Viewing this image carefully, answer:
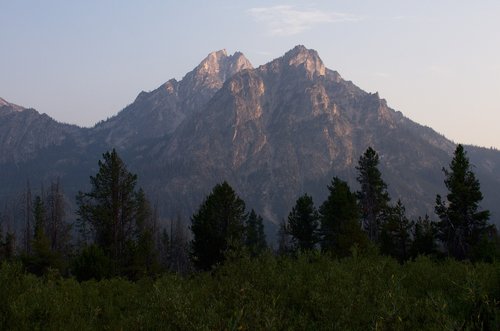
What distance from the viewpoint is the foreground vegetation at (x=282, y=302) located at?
25.5 ft

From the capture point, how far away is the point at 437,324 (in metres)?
7.09

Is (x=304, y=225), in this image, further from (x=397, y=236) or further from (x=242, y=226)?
(x=397, y=236)

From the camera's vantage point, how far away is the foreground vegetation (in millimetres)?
7766

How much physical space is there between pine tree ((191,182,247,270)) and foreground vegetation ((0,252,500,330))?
90.7ft

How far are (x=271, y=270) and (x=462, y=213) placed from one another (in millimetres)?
35063

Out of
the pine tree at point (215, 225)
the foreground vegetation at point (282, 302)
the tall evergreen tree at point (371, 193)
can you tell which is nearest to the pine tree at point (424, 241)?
the tall evergreen tree at point (371, 193)

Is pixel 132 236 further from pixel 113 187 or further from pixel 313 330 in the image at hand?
pixel 313 330

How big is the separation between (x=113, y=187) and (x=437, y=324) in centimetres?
4450

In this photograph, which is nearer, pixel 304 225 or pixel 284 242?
pixel 304 225

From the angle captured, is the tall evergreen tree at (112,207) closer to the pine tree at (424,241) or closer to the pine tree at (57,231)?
the pine tree at (424,241)

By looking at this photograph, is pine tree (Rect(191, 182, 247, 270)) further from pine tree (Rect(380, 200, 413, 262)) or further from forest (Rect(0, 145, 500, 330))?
pine tree (Rect(380, 200, 413, 262))

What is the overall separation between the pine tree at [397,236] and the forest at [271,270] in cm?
12

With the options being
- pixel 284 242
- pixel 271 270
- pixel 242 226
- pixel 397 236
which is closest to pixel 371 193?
pixel 397 236

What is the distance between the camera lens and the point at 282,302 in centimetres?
1290
